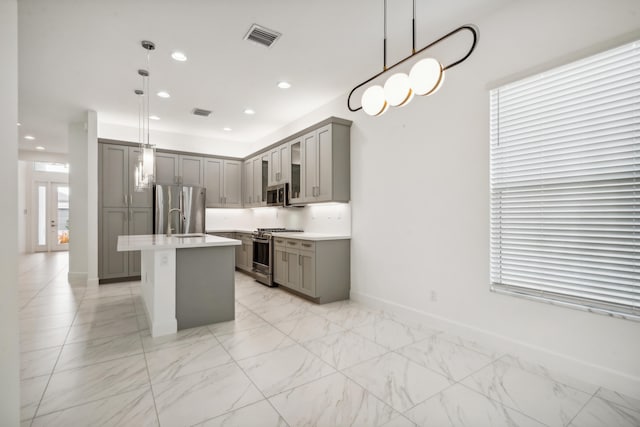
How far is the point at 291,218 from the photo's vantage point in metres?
5.81

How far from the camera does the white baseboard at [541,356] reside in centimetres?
204

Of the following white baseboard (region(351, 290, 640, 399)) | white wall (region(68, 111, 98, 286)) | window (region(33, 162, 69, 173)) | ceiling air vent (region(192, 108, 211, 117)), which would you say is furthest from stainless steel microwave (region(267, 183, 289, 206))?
window (region(33, 162, 69, 173))

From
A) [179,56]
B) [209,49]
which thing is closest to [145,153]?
[179,56]

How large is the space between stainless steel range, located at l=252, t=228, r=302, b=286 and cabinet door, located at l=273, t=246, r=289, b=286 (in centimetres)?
8

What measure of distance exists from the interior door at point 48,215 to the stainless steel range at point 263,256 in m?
8.45

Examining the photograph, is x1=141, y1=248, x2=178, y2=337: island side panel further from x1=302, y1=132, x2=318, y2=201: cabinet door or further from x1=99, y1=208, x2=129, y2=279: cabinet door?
x1=99, y1=208, x2=129, y2=279: cabinet door

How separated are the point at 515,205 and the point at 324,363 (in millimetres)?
2042

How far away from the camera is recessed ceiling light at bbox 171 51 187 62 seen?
11.0ft

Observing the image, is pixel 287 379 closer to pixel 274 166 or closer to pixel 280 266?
pixel 280 266

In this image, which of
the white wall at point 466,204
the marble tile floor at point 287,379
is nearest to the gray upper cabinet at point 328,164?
the white wall at point 466,204

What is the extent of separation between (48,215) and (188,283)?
985cm

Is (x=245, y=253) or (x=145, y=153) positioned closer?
(x=145, y=153)

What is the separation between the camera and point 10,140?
1539 mm

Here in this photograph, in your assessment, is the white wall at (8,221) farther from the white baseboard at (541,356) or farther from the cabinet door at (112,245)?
the cabinet door at (112,245)
